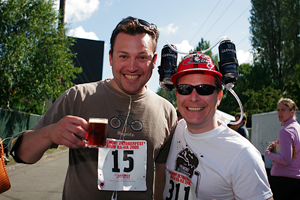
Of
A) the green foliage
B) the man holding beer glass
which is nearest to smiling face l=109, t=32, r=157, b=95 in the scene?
the man holding beer glass

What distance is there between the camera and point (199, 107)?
2377 millimetres

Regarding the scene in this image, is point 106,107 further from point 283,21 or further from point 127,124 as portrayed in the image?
point 283,21

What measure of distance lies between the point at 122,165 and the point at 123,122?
40cm

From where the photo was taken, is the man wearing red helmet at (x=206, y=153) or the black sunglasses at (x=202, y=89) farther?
A: the black sunglasses at (x=202, y=89)

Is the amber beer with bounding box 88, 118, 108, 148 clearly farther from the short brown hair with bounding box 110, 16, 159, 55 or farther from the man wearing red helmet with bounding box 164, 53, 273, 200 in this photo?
the short brown hair with bounding box 110, 16, 159, 55

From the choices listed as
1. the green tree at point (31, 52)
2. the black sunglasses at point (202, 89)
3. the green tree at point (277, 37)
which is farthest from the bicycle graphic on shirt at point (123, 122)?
the green tree at point (277, 37)

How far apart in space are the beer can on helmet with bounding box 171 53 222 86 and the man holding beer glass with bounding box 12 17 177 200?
341 millimetres

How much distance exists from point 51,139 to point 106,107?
2.05 feet

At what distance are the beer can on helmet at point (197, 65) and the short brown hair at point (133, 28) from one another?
40cm

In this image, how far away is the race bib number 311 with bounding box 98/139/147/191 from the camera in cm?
224

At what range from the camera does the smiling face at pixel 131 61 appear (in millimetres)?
2422

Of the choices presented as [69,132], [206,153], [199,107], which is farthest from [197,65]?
[69,132]

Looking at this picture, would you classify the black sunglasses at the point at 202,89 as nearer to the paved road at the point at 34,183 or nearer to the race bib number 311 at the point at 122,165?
the race bib number 311 at the point at 122,165

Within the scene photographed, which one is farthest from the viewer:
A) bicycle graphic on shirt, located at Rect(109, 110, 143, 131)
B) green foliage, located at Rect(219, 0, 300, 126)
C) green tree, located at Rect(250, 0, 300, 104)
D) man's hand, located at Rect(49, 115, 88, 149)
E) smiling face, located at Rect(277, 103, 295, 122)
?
green tree, located at Rect(250, 0, 300, 104)
